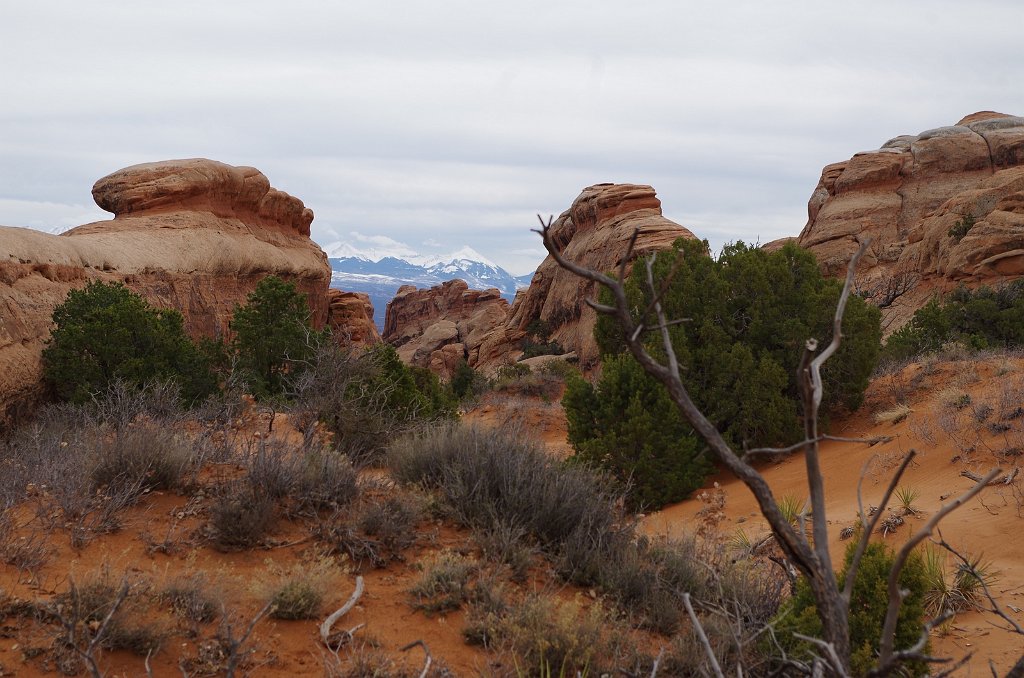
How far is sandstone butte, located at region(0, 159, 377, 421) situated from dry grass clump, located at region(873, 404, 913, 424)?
64.6 ft

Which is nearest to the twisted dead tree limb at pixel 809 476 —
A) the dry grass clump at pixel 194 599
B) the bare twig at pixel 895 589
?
the bare twig at pixel 895 589

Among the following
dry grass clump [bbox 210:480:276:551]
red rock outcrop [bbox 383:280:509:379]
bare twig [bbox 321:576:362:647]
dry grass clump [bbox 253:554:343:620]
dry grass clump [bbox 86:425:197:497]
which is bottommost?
red rock outcrop [bbox 383:280:509:379]

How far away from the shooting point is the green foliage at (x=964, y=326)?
765 inches

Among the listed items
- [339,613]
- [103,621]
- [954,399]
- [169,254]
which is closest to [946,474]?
[954,399]

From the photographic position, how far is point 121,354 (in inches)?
695

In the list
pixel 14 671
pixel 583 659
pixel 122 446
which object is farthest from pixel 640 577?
pixel 122 446

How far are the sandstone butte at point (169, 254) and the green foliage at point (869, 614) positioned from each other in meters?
19.7

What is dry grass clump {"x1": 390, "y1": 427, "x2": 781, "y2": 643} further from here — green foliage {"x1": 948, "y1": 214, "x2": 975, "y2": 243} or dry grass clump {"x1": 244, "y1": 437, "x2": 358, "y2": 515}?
green foliage {"x1": 948, "y1": 214, "x2": 975, "y2": 243}

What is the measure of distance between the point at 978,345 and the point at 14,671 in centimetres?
2015

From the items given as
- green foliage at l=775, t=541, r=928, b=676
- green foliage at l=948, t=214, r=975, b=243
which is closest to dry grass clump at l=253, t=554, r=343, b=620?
green foliage at l=775, t=541, r=928, b=676

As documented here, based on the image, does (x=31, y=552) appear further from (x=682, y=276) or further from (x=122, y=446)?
(x=682, y=276)

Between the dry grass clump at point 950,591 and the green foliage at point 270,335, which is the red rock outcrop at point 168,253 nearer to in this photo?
the green foliage at point 270,335

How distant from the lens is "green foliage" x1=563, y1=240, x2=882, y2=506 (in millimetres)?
12070

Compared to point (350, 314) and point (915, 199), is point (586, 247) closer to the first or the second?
point (350, 314)
